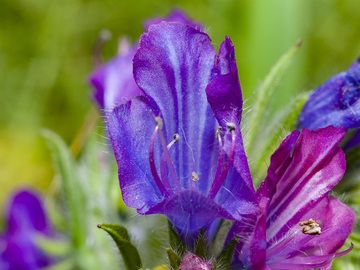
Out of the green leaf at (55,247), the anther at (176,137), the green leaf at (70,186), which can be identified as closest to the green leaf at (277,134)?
the anther at (176,137)

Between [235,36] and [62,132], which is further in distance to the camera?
[62,132]

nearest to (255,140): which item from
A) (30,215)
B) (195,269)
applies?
(195,269)

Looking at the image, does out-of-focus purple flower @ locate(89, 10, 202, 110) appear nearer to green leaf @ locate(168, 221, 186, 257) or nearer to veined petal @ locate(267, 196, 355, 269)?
green leaf @ locate(168, 221, 186, 257)

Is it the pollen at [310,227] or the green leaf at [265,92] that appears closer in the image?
the pollen at [310,227]

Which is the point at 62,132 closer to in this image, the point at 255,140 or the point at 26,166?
the point at 26,166

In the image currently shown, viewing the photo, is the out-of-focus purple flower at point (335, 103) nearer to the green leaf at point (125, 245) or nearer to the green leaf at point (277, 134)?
the green leaf at point (277, 134)

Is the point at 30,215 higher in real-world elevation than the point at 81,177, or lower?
lower

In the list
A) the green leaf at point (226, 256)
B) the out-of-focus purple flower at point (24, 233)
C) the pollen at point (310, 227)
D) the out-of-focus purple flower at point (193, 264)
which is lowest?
the out-of-focus purple flower at point (24, 233)

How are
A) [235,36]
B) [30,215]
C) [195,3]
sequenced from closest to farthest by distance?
[30,215], [235,36], [195,3]

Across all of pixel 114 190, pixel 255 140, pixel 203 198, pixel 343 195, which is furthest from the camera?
pixel 114 190
